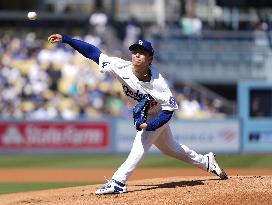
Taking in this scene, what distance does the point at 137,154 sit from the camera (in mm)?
8781

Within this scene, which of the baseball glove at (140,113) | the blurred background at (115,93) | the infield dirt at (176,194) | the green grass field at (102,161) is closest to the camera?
the infield dirt at (176,194)

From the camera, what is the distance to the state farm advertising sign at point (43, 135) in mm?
19688

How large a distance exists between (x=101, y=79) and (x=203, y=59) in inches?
148

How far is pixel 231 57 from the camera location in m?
24.0

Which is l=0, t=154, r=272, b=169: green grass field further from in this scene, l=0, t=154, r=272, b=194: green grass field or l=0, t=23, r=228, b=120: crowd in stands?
l=0, t=23, r=228, b=120: crowd in stands

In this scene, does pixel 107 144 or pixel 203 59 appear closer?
pixel 107 144

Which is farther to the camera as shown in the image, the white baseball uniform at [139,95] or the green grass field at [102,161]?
the green grass field at [102,161]

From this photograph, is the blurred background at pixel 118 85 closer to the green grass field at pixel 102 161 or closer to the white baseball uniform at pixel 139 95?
the green grass field at pixel 102 161

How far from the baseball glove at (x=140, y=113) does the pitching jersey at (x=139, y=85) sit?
8 cm

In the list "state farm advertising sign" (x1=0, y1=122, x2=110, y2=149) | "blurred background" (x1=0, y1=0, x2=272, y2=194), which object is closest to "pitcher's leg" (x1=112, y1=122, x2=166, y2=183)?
"blurred background" (x1=0, y1=0, x2=272, y2=194)

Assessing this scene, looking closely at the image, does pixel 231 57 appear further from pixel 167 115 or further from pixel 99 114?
pixel 167 115

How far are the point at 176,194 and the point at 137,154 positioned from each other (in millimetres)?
643

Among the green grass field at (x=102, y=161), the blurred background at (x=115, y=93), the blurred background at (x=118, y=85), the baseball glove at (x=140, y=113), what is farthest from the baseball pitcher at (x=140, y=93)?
the green grass field at (x=102, y=161)

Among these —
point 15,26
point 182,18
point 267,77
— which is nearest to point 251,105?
point 267,77
